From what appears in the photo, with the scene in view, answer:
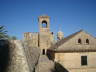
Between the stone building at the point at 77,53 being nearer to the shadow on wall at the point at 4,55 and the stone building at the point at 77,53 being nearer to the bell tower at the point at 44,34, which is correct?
the bell tower at the point at 44,34

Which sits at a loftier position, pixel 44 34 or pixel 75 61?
pixel 44 34

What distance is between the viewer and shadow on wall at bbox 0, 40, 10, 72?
7.94 feet

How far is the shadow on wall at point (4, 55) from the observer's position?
2421mm

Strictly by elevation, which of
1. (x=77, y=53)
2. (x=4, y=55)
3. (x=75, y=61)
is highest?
(x=4, y=55)

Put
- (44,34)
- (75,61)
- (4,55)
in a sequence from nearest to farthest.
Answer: (4,55) → (75,61) → (44,34)

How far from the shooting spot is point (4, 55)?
101 inches

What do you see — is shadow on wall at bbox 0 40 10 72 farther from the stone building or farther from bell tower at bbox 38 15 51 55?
bell tower at bbox 38 15 51 55

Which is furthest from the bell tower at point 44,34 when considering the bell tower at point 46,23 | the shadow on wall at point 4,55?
the shadow on wall at point 4,55

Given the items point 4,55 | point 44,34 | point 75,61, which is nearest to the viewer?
point 4,55

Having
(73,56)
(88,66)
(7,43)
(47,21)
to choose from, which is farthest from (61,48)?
(7,43)

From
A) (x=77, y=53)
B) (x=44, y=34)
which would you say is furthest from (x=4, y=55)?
(x=44, y=34)

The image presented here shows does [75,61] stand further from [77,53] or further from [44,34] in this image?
[44,34]

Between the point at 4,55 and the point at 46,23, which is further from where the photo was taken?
the point at 46,23

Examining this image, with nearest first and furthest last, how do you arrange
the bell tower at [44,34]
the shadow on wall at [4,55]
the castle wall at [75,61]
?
the shadow on wall at [4,55] → the castle wall at [75,61] → the bell tower at [44,34]
